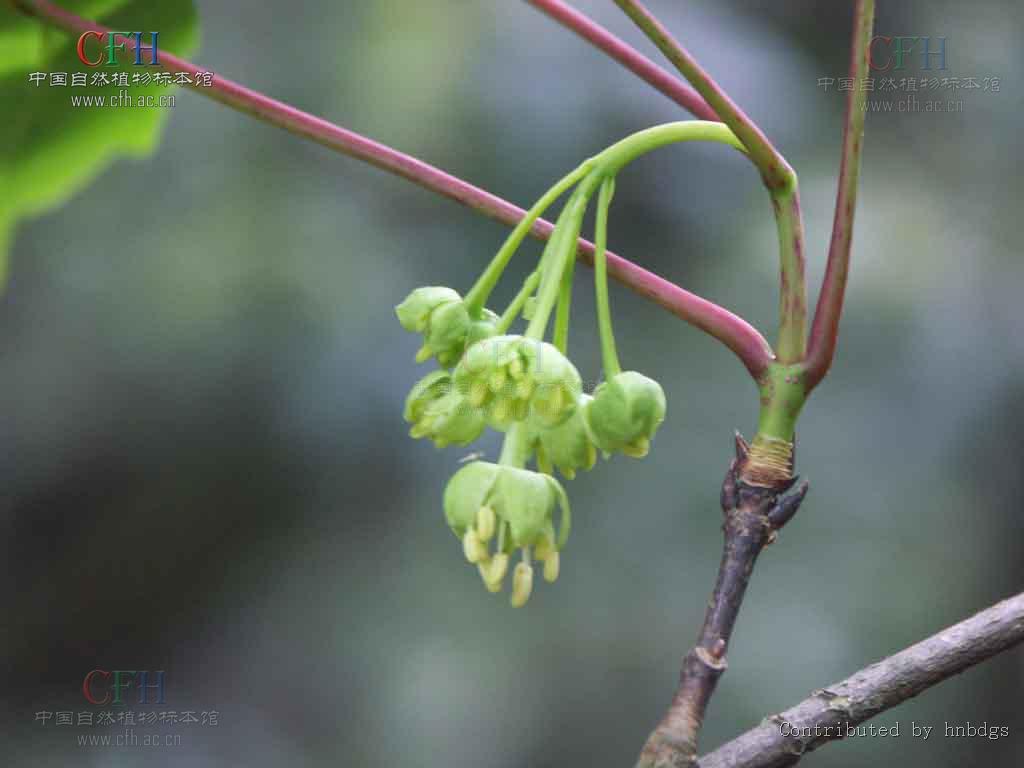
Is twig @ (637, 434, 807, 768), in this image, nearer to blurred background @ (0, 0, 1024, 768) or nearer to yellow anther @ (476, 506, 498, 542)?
yellow anther @ (476, 506, 498, 542)

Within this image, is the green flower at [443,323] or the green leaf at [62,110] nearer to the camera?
the green flower at [443,323]

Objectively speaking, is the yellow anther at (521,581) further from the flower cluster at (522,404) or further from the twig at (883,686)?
the twig at (883,686)

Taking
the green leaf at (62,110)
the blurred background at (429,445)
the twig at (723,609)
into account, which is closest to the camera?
the twig at (723,609)

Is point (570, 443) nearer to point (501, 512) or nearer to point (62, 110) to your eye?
point (501, 512)

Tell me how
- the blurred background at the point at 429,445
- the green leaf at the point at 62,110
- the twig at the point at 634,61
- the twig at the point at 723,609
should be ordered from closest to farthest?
the twig at the point at 723,609 → the twig at the point at 634,61 → the green leaf at the point at 62,110 → the blurred background at the point at 429,445

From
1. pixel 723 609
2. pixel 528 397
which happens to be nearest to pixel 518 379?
pixel 528 397

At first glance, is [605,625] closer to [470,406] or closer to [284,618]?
[284,618]

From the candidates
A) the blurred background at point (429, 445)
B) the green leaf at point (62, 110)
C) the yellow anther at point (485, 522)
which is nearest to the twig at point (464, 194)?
the yellow anther at point (485, 522)
